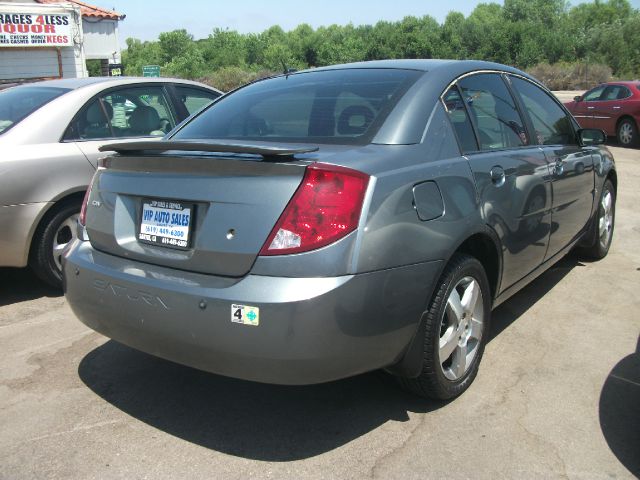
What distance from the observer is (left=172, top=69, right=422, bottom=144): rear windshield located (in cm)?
304

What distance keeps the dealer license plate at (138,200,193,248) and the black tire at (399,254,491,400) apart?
1.09 metres

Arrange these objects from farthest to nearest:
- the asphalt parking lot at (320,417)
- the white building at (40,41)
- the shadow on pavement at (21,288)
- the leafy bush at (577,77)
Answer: the leafy bush at (577,77)
the white building at (40,41)
the shadow on pavement at (21,288)
the asphalt parking lot at (320,417)

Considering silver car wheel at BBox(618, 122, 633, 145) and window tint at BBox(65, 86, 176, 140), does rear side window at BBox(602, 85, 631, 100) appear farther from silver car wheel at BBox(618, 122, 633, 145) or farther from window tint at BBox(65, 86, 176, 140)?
window tint at BBox(65, 86, 176, 140)

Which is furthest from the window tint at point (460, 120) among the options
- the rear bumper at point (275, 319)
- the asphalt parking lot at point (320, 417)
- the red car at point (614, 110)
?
the red car at point (614, 110)

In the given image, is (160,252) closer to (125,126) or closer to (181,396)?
(181,396)

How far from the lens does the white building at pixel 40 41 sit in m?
18.0

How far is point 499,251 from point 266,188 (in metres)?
1.46

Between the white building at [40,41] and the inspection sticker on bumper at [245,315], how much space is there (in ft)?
59.4

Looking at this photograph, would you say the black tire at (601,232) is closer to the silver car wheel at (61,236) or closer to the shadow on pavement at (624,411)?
the shadow on pavement at (624,411)

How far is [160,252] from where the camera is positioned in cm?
275

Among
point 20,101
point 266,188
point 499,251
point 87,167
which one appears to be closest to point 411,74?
point 499,251

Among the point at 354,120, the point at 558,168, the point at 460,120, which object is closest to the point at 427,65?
the point at 460,120

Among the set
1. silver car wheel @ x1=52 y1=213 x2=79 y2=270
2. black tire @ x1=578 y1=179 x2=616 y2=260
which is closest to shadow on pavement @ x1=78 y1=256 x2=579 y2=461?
silver car wheel @ x1=52 y1=213 x2=79 y2=270

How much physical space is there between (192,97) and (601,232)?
386 centimetres
